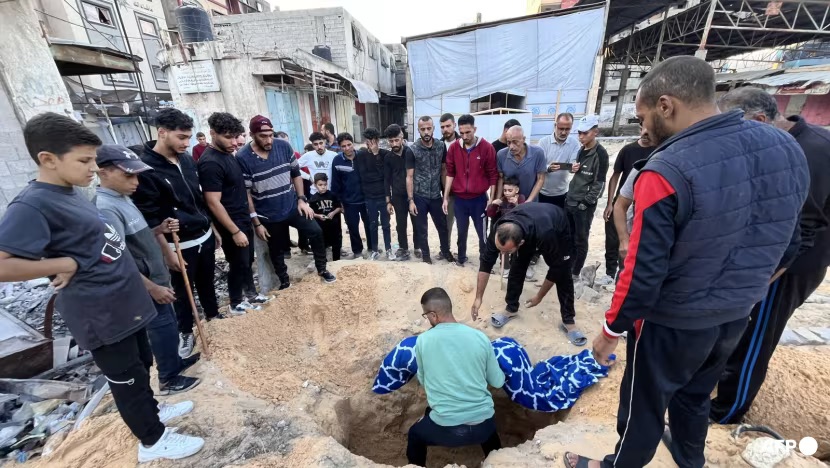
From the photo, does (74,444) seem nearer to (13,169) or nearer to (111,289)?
(111,289)

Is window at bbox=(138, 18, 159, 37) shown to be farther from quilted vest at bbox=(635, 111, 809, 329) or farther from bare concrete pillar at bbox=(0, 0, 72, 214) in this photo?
quilted vest at bbox=(635, 111, 809, 329)

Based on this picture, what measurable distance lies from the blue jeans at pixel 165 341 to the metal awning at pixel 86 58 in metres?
4.50

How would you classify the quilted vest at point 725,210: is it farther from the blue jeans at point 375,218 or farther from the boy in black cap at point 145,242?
the blue jeans at point 375,218

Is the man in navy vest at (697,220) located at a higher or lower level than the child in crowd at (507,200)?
higher

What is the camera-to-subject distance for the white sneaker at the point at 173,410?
220cm

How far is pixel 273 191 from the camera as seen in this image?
3602mm

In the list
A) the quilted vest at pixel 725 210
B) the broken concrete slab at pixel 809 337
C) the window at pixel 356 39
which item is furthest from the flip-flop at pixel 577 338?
the window at pixel 356 39

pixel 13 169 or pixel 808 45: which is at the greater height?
pixel 808 45

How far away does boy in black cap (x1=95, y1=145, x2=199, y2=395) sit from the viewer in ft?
6.81

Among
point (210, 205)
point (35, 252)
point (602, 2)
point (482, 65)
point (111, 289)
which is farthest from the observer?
point (482, 65)

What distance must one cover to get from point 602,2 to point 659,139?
12.6m

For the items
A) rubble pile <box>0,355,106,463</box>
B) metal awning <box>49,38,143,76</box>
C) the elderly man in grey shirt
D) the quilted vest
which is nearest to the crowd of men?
the quilted vest

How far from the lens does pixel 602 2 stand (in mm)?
10914

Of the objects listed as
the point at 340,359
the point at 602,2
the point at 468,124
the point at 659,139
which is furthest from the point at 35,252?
the point at 602,2
